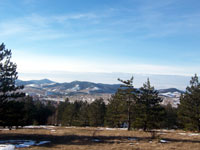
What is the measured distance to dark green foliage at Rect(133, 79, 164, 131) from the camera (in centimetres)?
2756

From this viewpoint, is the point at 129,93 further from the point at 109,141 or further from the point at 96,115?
the point at 96,115

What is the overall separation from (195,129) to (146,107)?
1099 cm

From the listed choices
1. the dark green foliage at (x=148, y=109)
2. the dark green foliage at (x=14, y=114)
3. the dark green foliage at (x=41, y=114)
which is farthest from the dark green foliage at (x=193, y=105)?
the dark green foliage at (x=41, y=114)

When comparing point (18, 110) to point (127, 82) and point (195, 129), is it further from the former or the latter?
point (195, 129)

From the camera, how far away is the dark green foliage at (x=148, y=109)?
27.6 meters

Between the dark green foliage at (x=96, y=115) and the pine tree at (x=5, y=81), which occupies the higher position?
the pine tree at (x=5, y=81)

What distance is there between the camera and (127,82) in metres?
29.5

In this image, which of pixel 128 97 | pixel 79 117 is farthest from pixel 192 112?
pixel 79 117

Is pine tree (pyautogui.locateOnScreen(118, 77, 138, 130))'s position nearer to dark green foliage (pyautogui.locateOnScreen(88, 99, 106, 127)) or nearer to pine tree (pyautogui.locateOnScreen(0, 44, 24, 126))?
pine tree (pyautogui.locateOnScreen(0, 44, 24, 126))

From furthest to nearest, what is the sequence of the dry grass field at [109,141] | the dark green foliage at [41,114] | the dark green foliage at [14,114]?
1. the dark green foliage at [41,114]
2. the dark green foliage at [14,114]
3. the dry grass field at [109,141]

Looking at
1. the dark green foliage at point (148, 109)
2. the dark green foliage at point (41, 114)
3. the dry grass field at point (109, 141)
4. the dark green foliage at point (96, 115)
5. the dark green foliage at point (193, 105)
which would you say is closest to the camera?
the dry grass field at point (109, 141)

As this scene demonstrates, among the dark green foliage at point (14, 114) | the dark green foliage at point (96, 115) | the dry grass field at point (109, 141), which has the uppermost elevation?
the dark green foliage at point (14, 114)

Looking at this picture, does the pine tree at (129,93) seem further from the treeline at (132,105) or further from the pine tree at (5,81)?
the pine tree at (5,81)

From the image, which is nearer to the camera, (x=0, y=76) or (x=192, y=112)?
(x=0, y=76)
